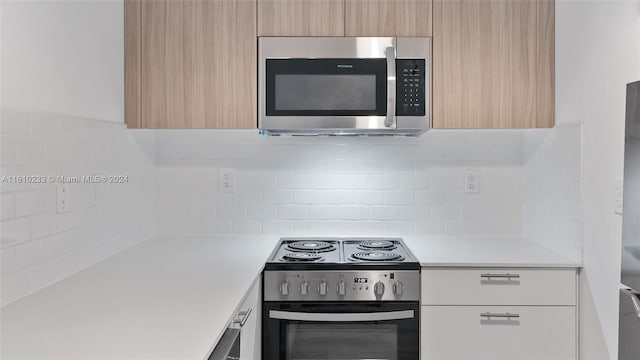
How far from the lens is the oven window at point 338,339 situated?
206 cm

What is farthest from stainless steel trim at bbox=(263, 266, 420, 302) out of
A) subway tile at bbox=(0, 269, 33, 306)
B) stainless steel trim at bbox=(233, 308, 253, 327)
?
subway tile at bbox=(0, 269, 33, 306)

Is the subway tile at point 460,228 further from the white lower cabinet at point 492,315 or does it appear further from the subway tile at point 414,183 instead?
the white lower cabinet at point 492,315

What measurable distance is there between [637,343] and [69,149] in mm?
1952

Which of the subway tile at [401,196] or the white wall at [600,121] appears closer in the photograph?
the white wall at [600,121]

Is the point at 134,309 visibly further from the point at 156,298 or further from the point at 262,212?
the point at 262,212

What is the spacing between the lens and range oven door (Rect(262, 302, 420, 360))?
2045mm

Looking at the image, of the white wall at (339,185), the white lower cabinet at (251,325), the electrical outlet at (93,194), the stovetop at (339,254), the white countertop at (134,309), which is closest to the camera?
the white countertop at (134,309)

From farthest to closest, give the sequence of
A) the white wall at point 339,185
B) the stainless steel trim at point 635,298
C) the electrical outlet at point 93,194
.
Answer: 1. the white wall at point 339,185
2. the electrical outlet at point 93,194
3. the stainless steel trim at point 635,298

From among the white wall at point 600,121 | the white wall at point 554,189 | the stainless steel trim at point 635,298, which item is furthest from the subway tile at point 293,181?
the stainless steel trim at point 635,298

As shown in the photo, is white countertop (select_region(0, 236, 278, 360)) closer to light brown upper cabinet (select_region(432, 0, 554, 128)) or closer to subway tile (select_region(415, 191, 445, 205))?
subway tile (select_region(415, 191, 445, 205))

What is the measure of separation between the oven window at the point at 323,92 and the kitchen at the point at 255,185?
0.54ft

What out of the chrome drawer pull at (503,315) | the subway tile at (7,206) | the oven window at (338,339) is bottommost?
the oven window at (338,339)

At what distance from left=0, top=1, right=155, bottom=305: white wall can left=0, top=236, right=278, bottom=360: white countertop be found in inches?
4.9

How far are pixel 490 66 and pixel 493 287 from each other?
1012 mm
